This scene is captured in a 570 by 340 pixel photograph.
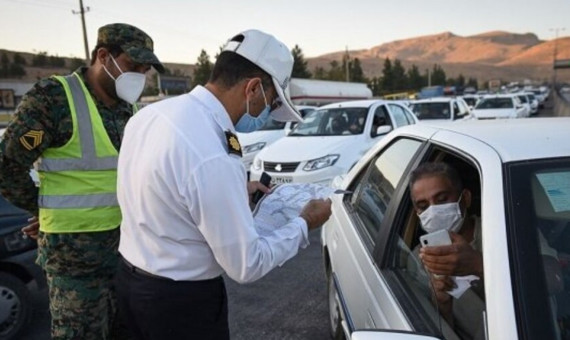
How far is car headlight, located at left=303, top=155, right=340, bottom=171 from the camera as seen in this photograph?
7031 mm

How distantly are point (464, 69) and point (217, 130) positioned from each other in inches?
7005

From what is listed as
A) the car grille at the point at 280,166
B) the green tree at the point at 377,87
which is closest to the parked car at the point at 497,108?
the car grille at the point at 280,166

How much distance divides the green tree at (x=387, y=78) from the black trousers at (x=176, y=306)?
75.8 meters

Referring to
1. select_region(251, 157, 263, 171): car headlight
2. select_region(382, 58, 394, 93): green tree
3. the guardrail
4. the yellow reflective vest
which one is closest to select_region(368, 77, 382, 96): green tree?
select_region(382, 58, 394, 93): green tree

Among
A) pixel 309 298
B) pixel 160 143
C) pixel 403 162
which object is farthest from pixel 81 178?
pixel 309 298

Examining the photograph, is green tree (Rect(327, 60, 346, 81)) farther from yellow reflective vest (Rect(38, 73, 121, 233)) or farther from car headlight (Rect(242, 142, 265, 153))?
yellow reflective vest (Rect(38, 73, 121, 233))

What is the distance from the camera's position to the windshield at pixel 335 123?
26.0 feet

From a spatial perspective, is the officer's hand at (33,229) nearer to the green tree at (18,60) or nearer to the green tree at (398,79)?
the green tree at (18,60)

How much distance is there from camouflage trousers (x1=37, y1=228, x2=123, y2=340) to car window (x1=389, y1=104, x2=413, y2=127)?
23.2ft

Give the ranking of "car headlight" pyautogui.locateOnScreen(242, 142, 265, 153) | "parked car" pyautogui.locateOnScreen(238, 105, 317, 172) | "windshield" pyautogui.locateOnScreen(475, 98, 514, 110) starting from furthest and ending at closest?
1. "windshield" pyautogui.locateOnScreen(475, 98, 514, 110)
2. "car headlight" pyautogui.locateOnScreen(242, 142, 265, 153)
3. "parked car" pyautogui.locateOnScreen(238, 105, 317, 172)

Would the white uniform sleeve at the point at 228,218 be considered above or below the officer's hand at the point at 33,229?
above

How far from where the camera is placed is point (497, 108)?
17734 millimetres

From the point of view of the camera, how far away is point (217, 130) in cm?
142

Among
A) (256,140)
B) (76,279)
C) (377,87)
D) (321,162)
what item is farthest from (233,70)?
(377,87)
